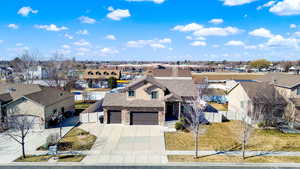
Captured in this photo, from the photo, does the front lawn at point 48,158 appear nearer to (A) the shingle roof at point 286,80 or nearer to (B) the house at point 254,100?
(B) the house at point 254,100

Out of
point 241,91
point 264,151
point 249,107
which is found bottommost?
point 264,151

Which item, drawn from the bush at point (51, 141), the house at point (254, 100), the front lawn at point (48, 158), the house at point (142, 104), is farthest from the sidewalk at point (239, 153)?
the bush at point (51, 141)

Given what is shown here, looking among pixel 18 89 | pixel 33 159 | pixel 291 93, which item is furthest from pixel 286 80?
pixel 18 89

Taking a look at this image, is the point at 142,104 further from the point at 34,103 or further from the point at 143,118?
the point at 34,103

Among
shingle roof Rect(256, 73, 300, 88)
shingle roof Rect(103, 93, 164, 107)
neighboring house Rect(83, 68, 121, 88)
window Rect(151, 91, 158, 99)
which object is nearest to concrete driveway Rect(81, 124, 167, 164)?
shingle roof Rect(103, 93, 164, 107)

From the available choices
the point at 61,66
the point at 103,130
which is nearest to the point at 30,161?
the point at 103,130

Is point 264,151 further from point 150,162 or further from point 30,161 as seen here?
point 30,161

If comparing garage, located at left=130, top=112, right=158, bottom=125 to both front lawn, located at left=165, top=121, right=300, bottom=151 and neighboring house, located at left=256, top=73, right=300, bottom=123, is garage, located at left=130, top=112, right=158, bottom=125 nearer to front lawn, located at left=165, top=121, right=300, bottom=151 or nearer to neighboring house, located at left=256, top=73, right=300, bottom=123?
front lawn, located at left=165, top=121, right=300, bottom=151
